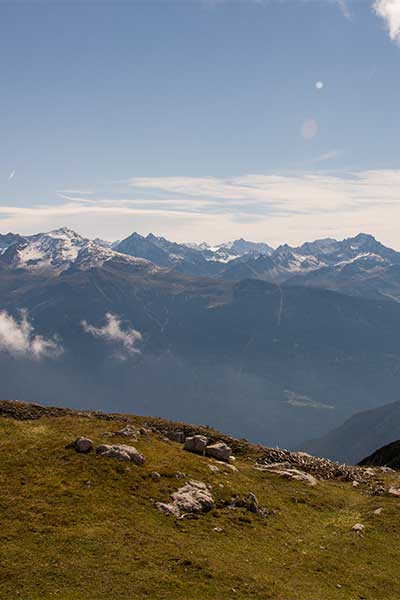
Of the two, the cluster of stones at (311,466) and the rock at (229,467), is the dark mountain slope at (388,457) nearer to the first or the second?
the cluster of stones at (311,466)

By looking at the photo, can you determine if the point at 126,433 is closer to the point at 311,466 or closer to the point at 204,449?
the point at 204,449

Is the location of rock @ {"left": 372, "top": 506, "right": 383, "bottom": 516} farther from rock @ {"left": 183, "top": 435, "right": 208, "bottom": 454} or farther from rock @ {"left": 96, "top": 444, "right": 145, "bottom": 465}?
rock @ {"left": 96, "top": 444, "right": 145, "bottom": 465}

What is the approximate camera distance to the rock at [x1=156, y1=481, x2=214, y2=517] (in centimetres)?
4325

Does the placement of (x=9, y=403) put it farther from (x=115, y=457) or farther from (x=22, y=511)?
(x=22, y=511)

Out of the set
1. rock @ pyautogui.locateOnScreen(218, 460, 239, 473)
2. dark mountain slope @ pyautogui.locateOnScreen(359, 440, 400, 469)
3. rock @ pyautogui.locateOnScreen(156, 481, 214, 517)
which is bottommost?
dark mountain slope @ pyautogui.locateOnScreen(359, 440, 400, 469)

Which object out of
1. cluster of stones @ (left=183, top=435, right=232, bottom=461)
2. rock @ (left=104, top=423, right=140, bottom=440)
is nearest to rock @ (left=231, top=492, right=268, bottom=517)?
cluster of stones @ (left=183, top=435, right=232, bottom=461)

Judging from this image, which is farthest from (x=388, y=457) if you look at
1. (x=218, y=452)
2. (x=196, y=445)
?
(x=196, y=445)

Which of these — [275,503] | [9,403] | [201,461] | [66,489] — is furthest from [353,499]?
[9,403]

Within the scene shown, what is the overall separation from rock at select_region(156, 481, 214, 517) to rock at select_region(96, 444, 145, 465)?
573cm

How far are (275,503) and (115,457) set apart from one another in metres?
17.0

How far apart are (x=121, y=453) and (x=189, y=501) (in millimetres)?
8817

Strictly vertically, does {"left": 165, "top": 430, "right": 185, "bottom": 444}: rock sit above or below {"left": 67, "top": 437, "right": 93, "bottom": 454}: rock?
below

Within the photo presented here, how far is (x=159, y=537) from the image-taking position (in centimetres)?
3794

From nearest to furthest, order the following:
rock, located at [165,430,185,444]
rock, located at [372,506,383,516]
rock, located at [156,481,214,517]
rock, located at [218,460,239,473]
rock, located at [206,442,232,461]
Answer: rock, located at [156,481,214,517] → rock, located at [372,506,383,516] → rock, located at [218,460,239,473] → rock, located at [206,442,232,461] → rock, located at [165,430,185,444]
